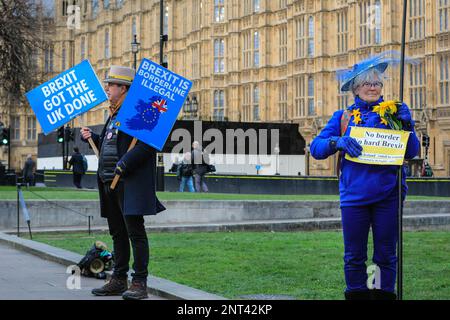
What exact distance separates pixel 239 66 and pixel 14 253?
42.4 m

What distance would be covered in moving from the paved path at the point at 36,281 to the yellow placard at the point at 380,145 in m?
2.53

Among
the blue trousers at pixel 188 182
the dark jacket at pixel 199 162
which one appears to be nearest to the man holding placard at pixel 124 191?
the dark jacket at pixel 199 162

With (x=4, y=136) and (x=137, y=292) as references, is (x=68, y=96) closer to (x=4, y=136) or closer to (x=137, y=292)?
(x=137, y=292)

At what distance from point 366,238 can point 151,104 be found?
8.06 feet

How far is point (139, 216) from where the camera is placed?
7.73 metres

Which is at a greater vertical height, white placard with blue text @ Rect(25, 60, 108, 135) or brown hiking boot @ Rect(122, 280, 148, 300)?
white placard with blue text @ Rect(25, 60, 108, 135)

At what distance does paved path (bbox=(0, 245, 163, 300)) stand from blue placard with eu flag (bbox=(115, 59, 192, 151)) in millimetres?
1393

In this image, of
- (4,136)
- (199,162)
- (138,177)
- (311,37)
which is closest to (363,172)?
(138,177)

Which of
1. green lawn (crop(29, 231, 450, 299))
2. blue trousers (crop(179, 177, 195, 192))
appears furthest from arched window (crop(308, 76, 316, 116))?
green lawn (crop(29, 231, 450, 299))

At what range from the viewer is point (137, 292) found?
24.8 feet

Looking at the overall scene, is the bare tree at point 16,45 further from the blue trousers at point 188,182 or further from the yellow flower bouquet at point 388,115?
the yellow flower bouquet at point 388,115

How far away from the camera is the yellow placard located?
6188 millimetres

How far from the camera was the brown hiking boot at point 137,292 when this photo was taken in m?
7.54

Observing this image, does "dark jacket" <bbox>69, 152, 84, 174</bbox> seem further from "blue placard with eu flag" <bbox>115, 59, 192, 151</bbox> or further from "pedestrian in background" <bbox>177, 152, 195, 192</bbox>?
"blue placard with eu flag" <bbox>115, 59, 192, 151</bbox>
